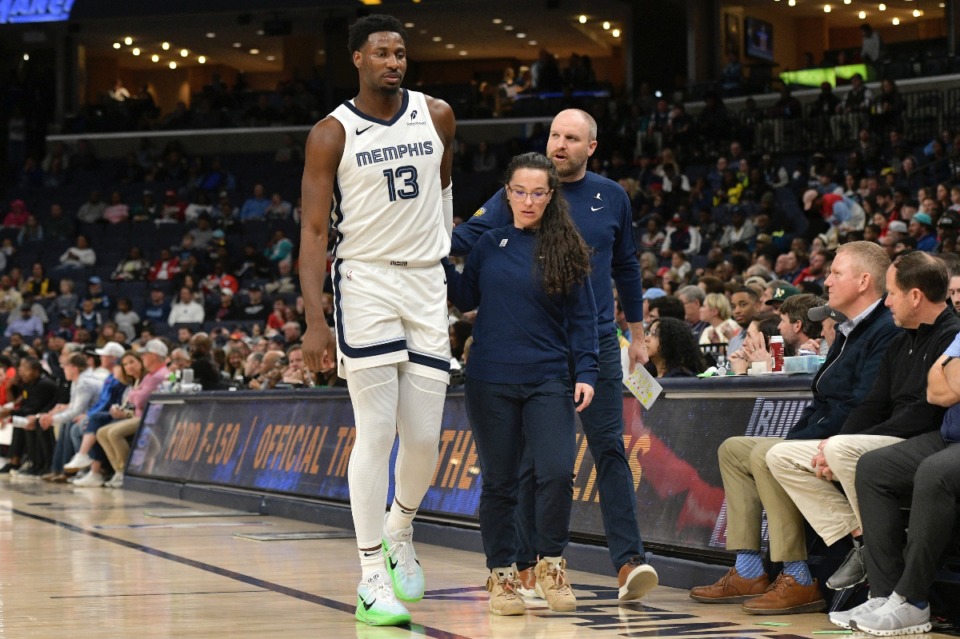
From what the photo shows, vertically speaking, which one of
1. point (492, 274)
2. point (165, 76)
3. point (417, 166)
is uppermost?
point (165, 76)

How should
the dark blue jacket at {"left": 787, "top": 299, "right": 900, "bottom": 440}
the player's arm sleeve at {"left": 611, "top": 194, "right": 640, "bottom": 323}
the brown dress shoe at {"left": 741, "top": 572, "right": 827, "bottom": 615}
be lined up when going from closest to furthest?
1. the brown dress shoe at {"left": 741, "top": 572, "right": 827, "bottom": 615}
2. the dark blue jacket at {"left": 787, "top": 299, "right": 900, "bottom": 440}
3. the player's arm sleeve at {"left": 611, "top": 194, "right": 640, "bottom": 323}

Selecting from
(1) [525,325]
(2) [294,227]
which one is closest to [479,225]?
(1) [525,325]

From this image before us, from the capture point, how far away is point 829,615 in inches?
215

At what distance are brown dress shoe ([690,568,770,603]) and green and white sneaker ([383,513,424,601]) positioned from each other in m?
1.20

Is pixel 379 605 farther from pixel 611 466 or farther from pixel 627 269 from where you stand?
pixel 627 269

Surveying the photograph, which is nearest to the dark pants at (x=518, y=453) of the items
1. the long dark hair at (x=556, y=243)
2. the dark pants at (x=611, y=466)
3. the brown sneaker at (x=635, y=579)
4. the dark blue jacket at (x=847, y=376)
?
the dark pants at (x=611, y=466)

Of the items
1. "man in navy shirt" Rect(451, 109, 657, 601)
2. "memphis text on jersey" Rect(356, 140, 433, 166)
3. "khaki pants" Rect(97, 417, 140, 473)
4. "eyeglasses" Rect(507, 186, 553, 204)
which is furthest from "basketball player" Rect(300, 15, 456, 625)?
"khaki pants" Rect(97, 417, 140, 473)

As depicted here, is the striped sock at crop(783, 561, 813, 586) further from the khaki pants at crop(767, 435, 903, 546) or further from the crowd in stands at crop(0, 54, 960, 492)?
the crowd in stands at crop(0, 54, 960, 492)

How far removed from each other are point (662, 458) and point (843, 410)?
1.32 m

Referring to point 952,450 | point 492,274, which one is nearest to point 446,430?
point 492,274

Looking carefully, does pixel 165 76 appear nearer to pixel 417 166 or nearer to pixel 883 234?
pixel 883 234

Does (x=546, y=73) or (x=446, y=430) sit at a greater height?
(x=546, y=73)

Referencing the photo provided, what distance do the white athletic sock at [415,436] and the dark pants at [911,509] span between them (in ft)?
5.18

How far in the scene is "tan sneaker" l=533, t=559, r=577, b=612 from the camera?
567 cm
